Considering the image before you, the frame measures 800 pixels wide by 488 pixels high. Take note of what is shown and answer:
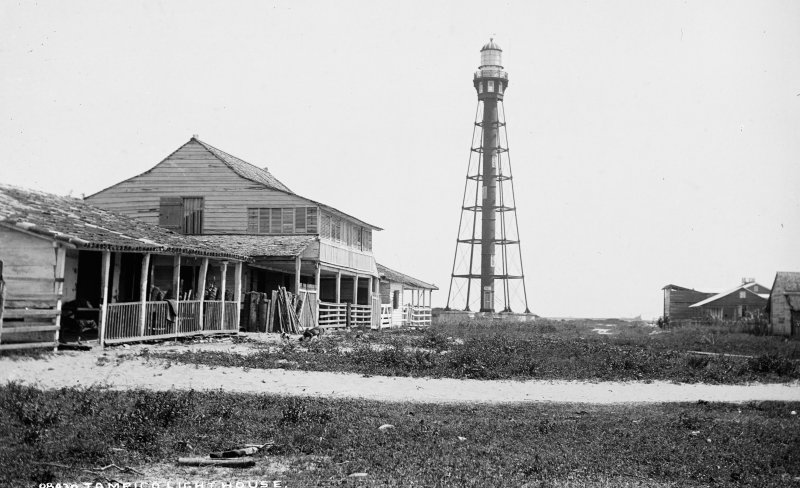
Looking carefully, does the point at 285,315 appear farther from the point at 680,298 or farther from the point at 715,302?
the point at 680,298

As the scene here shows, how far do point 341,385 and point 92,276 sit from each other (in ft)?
35.0

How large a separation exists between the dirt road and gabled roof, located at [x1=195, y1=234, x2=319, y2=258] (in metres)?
13.6

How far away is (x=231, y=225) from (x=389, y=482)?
2906 cm

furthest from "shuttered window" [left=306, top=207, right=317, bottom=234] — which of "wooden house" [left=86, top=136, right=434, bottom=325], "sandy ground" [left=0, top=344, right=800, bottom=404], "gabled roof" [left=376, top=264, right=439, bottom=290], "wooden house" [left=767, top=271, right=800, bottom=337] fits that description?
"wooden house" [left=767, top=271, right=800, bottom=337]

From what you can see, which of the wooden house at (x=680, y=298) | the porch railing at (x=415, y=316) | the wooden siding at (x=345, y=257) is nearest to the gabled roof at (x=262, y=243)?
the wooden siding at (x=345, y=257)

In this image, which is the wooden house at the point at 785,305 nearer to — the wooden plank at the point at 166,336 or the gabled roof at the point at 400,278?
the gabled roof at the point at 400,278

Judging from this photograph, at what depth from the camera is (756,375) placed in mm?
→ 21141

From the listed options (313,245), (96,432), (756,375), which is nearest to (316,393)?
(96,432)

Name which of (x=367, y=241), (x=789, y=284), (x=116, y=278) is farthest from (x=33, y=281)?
(x=789, y=284)

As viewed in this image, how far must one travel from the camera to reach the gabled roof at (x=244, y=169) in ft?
120

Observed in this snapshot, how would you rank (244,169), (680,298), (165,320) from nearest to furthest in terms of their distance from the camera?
(165,320), (244,169), (680,298)

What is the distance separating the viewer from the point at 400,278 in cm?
5378

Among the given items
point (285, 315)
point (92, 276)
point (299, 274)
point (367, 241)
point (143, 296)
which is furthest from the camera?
point (367, 241)

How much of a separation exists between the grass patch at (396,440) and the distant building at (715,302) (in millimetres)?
55107
